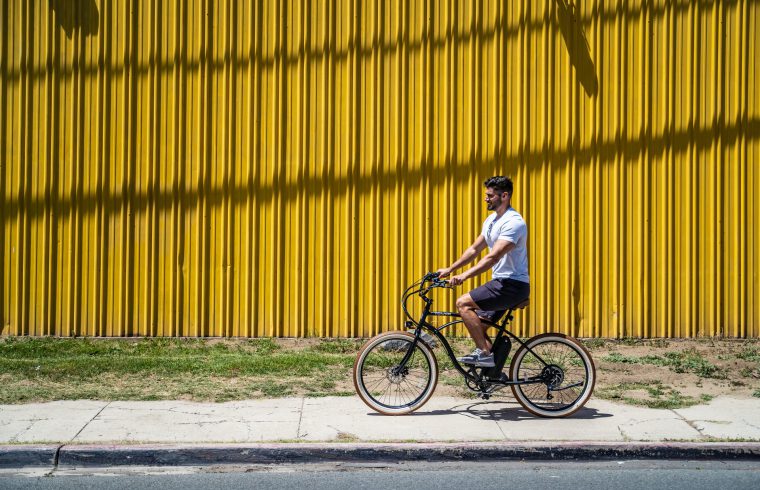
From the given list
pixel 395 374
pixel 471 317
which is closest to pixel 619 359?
pixel 471 317

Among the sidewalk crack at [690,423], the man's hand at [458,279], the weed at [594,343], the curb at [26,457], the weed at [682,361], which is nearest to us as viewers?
the curb at [26,457]

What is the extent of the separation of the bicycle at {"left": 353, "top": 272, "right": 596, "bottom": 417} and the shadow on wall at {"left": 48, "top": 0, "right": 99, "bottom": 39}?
6.01m

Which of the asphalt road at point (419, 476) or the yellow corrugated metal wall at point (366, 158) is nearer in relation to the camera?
the asphalt road at point (419, 476)

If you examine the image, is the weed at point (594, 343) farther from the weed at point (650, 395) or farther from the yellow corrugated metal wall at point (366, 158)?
the weed at point (650, 395)

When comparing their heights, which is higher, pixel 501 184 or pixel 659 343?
pixel 501 184

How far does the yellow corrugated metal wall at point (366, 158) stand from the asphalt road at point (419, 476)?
432cm

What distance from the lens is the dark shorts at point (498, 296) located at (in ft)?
22.6

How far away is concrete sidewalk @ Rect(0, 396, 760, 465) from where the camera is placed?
20.5 ft

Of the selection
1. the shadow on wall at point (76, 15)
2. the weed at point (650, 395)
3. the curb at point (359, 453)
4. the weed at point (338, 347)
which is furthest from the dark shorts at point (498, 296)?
the shadow on wall at point (76, 15)

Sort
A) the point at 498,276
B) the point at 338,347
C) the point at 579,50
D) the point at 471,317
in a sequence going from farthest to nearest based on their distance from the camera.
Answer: the point at 579,50, the point at 338,347, the point at 498,276, the point at 471,317

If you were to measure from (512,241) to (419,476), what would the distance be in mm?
2118

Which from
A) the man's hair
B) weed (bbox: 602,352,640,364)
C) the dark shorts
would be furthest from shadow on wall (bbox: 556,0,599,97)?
the dark shorts

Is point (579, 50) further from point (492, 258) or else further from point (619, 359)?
point (492, 258)

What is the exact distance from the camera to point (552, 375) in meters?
7.05
